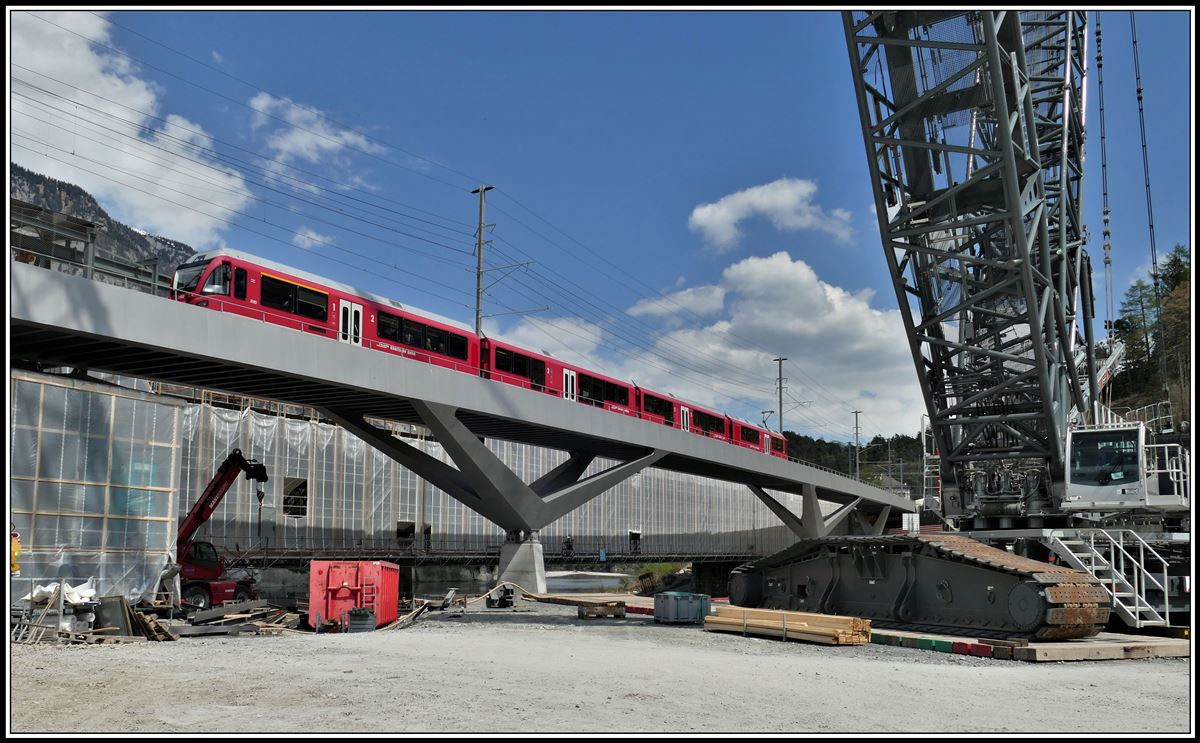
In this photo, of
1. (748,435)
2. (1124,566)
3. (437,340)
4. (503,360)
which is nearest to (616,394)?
(503,360)

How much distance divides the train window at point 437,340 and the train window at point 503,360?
2.78m

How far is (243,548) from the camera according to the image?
129ft

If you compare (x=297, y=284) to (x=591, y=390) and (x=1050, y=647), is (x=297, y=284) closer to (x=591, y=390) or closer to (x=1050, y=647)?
(x=591, y=390)

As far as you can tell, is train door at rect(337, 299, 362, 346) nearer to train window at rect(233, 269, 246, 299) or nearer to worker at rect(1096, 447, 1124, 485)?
train window at rect(233, 269, 246, 299)

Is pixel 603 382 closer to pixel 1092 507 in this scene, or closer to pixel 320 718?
pixel 1092 507

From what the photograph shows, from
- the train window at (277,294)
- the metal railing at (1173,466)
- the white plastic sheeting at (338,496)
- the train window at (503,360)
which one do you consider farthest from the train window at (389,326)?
the metal railing at (1173,466)

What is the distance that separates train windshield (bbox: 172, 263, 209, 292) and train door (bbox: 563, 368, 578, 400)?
15985mm

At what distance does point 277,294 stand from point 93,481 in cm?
634

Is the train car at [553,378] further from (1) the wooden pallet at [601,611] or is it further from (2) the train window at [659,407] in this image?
(1) the wooden pallet at [601,611]

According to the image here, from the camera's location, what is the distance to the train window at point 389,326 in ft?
91.3

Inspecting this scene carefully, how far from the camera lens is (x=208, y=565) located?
26.0 metres

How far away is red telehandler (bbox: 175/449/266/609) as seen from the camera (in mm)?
25281

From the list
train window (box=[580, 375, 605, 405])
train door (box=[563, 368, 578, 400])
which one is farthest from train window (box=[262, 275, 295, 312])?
train window (box=[580, 375, 605, 405])

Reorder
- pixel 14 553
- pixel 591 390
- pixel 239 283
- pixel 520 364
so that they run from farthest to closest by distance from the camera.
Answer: pixel 591 390, pixel 520 364, pixel 239 283, pixel 14 553
